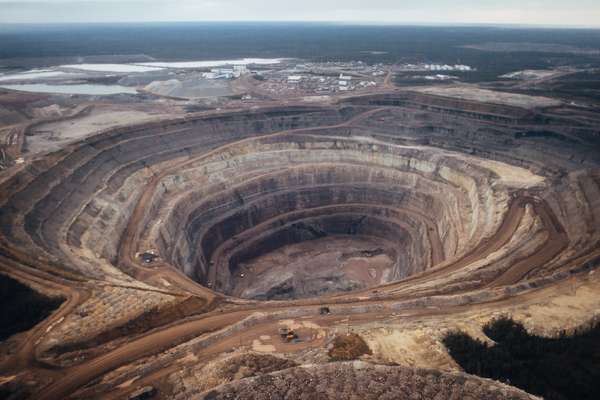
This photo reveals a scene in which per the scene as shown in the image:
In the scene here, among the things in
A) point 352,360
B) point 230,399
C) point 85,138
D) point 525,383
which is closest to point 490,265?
point 525,383

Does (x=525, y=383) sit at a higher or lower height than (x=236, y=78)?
lower

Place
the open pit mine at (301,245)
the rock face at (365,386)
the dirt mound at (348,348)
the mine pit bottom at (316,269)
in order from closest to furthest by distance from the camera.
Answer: the rock face at (365,386)
the open pit mine at (301,245)
the dirt mound at (348,348)
the mine pit bottom at (316,269)

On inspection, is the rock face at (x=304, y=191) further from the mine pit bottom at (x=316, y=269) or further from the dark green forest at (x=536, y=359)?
the dark green forest at (x=536, y=359)

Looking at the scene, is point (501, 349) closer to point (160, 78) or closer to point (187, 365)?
point (187, 365)

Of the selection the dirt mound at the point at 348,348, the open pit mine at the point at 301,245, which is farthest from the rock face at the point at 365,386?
the dirt mound at the point at 348,348

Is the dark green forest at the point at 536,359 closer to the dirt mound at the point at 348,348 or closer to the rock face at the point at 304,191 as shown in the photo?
the dirt mound at the point at 348,348

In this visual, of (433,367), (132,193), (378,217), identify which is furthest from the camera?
(378,217)

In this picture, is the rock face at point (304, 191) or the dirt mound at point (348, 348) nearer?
the dirt mound at point (348, 348)

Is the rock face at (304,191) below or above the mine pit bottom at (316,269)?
above

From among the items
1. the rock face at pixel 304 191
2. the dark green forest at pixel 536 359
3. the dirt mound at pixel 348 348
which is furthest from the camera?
the rock face at pixel 304 191
